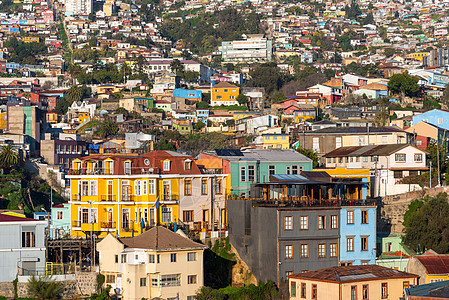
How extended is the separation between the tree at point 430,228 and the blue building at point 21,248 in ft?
65.6

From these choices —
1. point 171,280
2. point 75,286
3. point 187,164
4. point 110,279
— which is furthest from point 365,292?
point 187,164

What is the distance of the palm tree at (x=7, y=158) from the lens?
79.1m

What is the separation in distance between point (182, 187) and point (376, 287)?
510 inches

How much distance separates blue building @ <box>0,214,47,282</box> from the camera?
143 feet

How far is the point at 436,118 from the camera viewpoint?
8669cm

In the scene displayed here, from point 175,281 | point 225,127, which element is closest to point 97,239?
point 175,281

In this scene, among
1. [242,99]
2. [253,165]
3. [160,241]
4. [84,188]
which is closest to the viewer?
[160,241]

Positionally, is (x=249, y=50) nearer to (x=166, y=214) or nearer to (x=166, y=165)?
(x=166, y=165)

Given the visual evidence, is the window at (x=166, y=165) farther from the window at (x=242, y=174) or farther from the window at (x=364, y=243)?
the window at (x=364, y=243)

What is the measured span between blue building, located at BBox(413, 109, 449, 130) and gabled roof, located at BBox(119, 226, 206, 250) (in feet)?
158

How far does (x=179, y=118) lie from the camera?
109 meters

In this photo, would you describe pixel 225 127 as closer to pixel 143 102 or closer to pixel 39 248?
pixel 143 102

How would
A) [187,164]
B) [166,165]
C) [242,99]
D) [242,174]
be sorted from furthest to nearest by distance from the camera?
[242,99], [242,174], [187,164], [166,165]

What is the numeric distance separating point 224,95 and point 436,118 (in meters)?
38.5
